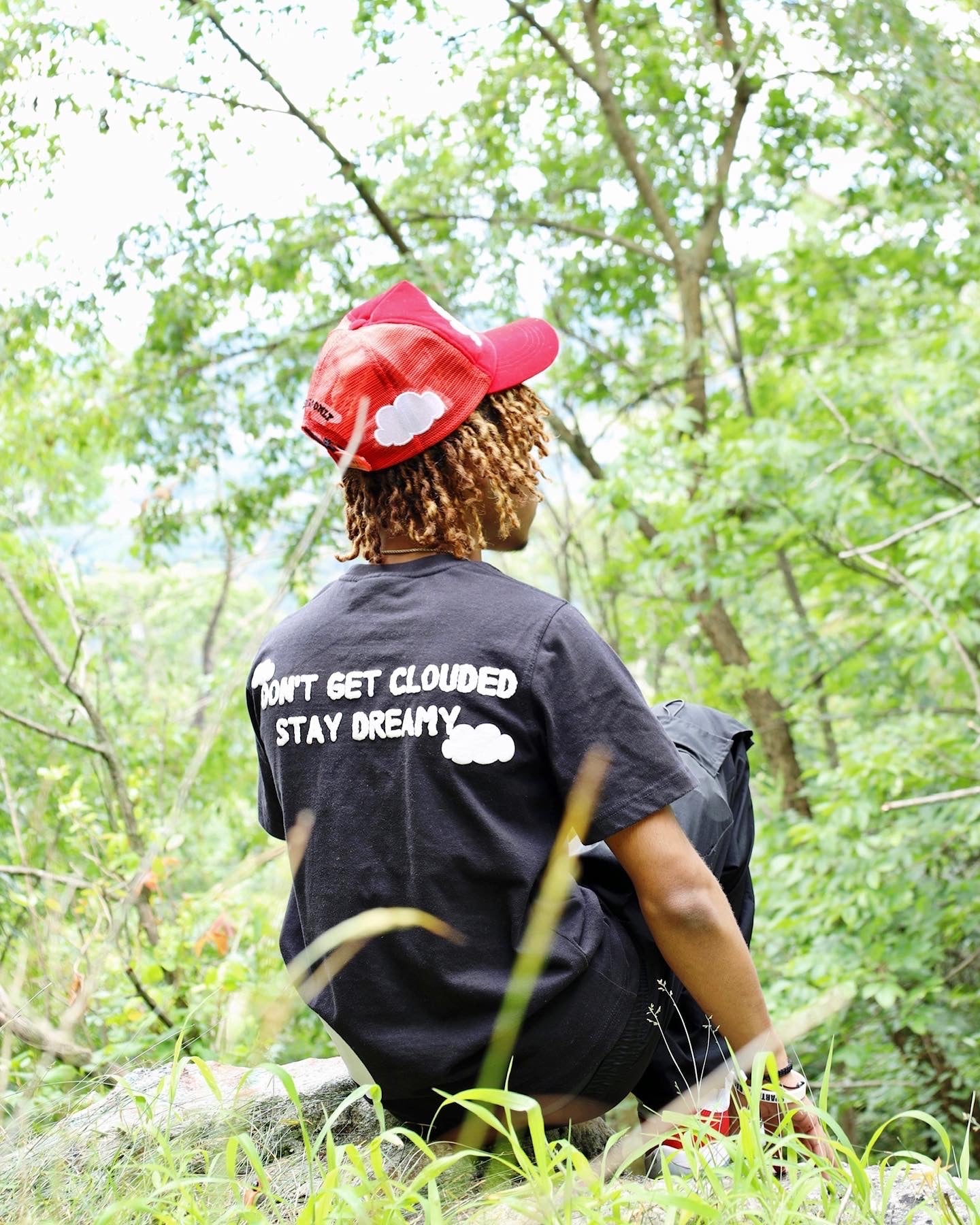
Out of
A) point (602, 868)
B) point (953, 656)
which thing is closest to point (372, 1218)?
point (602, 868)

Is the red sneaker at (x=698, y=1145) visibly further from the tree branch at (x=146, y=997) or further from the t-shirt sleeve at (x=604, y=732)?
the tree branch at (x=146, y=997)

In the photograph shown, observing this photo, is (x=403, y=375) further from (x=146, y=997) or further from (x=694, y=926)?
(x=146, y=997)

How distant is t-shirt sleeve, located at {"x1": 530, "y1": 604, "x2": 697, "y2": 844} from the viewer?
4.44ft

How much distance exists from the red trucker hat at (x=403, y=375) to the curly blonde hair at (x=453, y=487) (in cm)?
2

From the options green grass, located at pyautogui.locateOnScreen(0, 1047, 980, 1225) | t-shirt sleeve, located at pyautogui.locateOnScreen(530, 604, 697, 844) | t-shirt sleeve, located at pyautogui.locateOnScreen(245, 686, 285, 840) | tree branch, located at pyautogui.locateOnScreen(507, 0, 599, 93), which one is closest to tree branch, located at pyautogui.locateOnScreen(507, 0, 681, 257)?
tree branch, located at pyautogui.locateOnScreen(507, 0, 599, 93)

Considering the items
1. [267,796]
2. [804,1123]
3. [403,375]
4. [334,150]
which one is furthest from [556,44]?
[804,1123]

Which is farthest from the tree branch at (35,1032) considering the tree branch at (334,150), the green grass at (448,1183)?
the tree branch at (334,150)

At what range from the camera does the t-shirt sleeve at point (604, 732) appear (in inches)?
53.2

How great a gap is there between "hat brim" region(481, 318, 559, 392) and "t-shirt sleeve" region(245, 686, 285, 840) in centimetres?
60

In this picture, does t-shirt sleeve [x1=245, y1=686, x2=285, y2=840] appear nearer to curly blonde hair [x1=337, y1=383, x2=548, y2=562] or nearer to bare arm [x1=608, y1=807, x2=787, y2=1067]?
curly blonde hair [x1=337, y1=383, x2=548, y2=562]

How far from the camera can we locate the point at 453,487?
1.56 metres

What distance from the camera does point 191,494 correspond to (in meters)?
6.26

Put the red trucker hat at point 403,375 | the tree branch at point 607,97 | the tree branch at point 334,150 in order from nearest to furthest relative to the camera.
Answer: the red trucker hat at point 403,375, the tree branch at point 334,150, the tree branch at point 607,97

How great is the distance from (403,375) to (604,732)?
0.56 m
